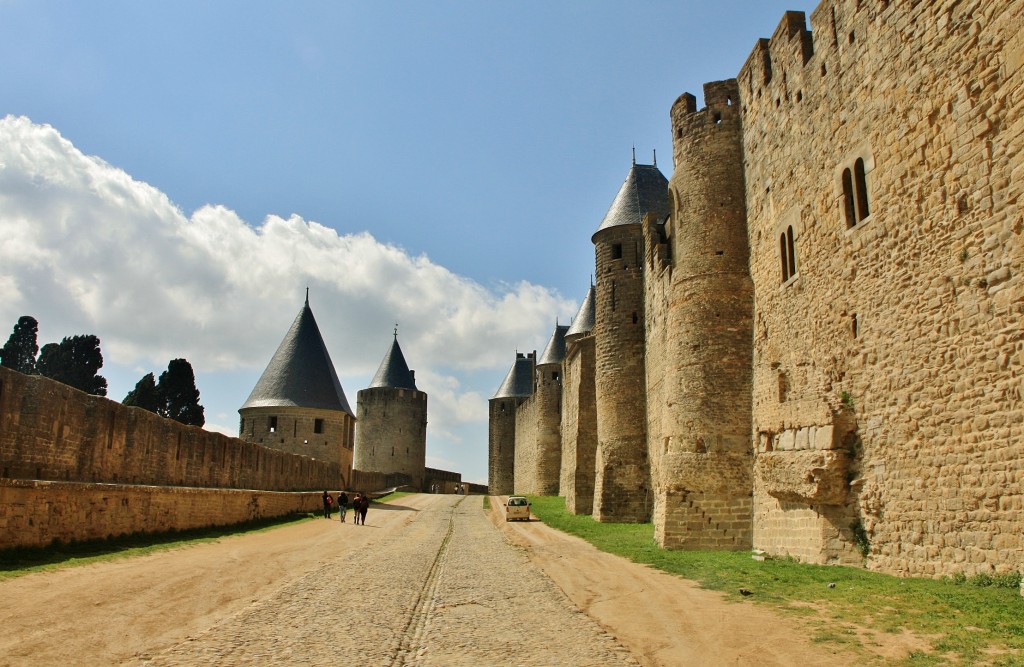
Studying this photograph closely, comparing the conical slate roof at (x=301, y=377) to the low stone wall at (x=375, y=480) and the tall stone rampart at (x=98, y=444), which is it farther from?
the tall stone rampart at (x=98, y=444)

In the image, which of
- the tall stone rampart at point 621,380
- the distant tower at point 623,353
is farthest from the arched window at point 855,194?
the tall stone rampart at point 621,380

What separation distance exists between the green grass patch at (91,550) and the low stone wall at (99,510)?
98mm

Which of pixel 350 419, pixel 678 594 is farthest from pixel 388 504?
pixel 678 594

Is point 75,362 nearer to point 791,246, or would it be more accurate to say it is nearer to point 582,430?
point 582,430

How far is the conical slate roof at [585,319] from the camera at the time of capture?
127 ft

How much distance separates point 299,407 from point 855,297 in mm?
30084

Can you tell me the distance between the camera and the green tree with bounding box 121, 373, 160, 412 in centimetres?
4269

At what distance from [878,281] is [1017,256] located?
2.52m

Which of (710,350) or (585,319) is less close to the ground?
(585,319)

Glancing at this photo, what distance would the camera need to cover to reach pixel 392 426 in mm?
52688

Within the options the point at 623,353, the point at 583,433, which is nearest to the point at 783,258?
the point at 623,353

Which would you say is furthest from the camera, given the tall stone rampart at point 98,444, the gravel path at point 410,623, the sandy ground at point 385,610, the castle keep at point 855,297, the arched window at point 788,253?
the arched window at point 788,253

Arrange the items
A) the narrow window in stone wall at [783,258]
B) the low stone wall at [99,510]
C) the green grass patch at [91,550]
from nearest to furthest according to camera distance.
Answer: the green grass patch at [91,550] < the low stone wall at [99,510] < the narrow window in stone wall at [783,258]

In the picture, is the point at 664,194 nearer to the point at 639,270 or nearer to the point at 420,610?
the point at 639,270
